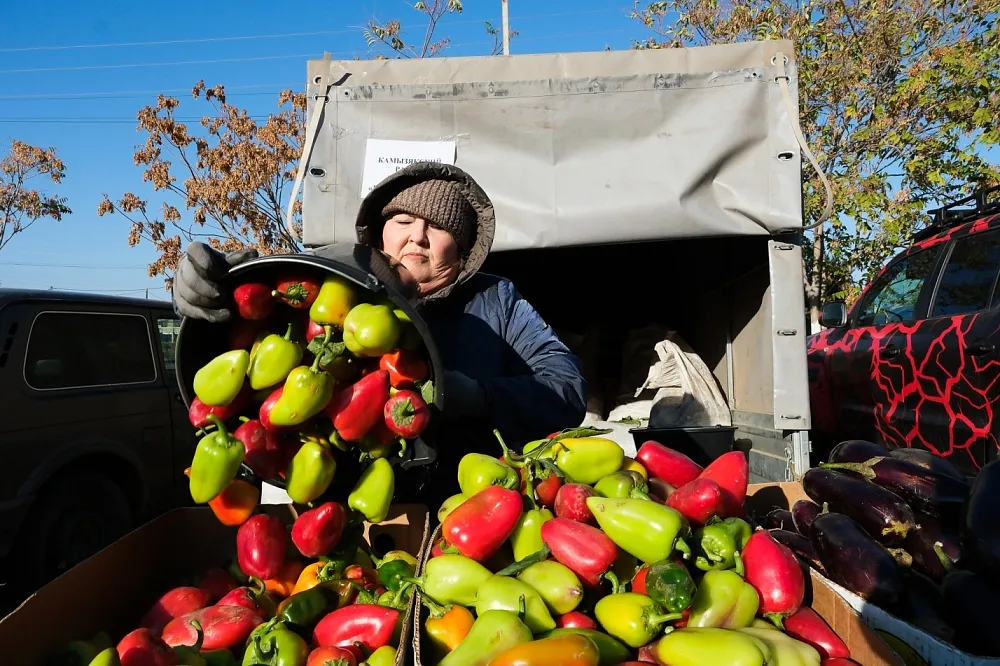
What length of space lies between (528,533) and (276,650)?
57cm

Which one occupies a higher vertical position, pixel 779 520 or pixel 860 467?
pixel 860 467

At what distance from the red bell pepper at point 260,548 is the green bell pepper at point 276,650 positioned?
0.23 metres

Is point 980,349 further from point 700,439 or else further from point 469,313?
point 469,313

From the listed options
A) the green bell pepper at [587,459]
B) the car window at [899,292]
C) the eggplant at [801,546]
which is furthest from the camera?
the car window at [899,292]

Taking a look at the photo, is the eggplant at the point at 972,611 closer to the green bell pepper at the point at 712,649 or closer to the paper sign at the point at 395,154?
the green bell pepper at the point at 712,649

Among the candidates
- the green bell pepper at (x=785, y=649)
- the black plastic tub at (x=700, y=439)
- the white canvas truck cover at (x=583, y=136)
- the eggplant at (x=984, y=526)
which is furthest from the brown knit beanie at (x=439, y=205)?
the black plastic tub at (x=700, y=439)

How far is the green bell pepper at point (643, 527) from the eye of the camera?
1.29 metres

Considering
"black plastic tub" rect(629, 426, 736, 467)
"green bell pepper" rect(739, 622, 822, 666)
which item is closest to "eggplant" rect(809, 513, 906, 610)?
"green bell pepper" rect(739, 622, 822, 666)

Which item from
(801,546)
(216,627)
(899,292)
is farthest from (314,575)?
(899,292)

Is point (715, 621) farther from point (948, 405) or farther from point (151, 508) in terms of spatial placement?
point (151, 508)

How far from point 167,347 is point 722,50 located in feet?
16.0

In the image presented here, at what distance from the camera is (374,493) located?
60.2 inches

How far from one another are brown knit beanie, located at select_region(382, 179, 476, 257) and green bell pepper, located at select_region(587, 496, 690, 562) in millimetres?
1204

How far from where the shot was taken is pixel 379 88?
3.17 metres
